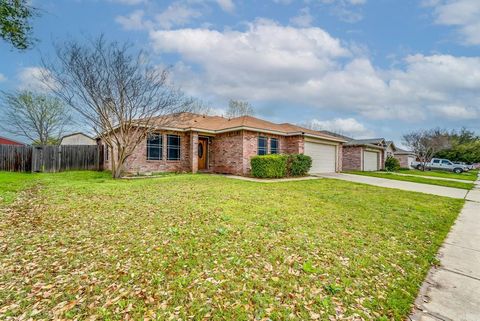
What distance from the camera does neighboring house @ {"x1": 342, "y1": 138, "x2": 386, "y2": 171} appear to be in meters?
22.5

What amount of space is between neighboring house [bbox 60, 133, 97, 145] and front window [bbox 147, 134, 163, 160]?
12462 mm

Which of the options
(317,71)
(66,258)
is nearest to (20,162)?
(66,258)

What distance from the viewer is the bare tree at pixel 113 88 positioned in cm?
1070

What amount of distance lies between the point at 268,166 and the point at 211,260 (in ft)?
31.0

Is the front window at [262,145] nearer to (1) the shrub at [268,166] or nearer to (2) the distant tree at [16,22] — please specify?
(1) the shrub at [268,166]

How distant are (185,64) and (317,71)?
30.5ft

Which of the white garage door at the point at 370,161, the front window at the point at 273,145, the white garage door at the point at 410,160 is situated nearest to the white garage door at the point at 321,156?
the front window at the point at 273,145

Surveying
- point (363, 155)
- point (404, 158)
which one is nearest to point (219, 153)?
point (363, 155)

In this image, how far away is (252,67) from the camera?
1628cm

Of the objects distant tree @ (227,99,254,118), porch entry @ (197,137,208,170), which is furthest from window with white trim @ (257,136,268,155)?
distant tree @ (227,99,254,118)

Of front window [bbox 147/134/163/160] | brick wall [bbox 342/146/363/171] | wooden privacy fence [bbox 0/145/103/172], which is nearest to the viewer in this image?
front window [bbox 147/134/163/160]

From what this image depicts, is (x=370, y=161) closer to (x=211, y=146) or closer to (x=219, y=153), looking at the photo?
(x=219, y=153)

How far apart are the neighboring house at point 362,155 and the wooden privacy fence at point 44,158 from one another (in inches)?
868

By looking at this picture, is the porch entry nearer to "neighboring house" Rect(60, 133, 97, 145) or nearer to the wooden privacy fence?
the wooden privacy fence
